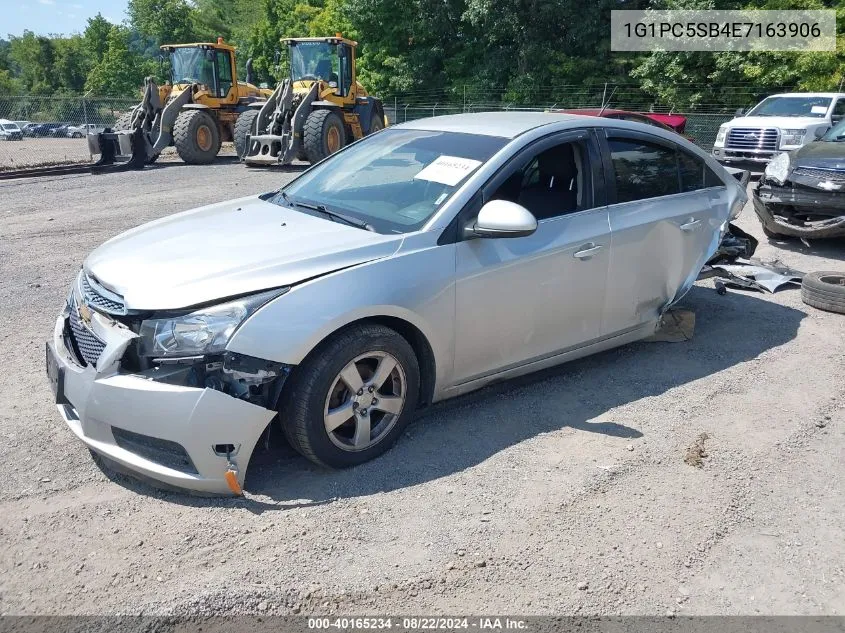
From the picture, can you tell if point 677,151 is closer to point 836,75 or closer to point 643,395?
point 643,395

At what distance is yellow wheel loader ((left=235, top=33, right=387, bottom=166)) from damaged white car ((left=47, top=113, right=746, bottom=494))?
12771 mm

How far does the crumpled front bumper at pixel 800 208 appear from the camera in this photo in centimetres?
786

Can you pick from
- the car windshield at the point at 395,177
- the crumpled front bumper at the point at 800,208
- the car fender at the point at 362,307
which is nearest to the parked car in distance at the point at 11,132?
the crumpled front bumper at the point at 800,208

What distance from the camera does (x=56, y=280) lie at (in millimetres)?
7223

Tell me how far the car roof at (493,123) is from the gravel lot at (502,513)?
5.21 feet

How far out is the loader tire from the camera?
60.8ft

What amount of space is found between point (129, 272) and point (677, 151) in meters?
3.77

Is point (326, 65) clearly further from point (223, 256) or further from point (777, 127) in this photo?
point (223, 256)

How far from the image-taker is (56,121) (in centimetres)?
2575

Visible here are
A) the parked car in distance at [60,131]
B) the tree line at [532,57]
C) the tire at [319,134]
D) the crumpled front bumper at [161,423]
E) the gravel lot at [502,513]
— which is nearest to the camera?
the gravel lot at [502,513]

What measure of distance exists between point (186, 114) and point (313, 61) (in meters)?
3.50

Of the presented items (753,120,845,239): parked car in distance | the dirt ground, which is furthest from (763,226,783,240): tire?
the dirt ground

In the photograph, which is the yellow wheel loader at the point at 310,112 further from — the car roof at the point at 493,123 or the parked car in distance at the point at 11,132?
the parked car in distance at the point at 11,132

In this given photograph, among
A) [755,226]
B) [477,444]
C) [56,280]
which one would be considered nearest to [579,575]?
[477,444]
